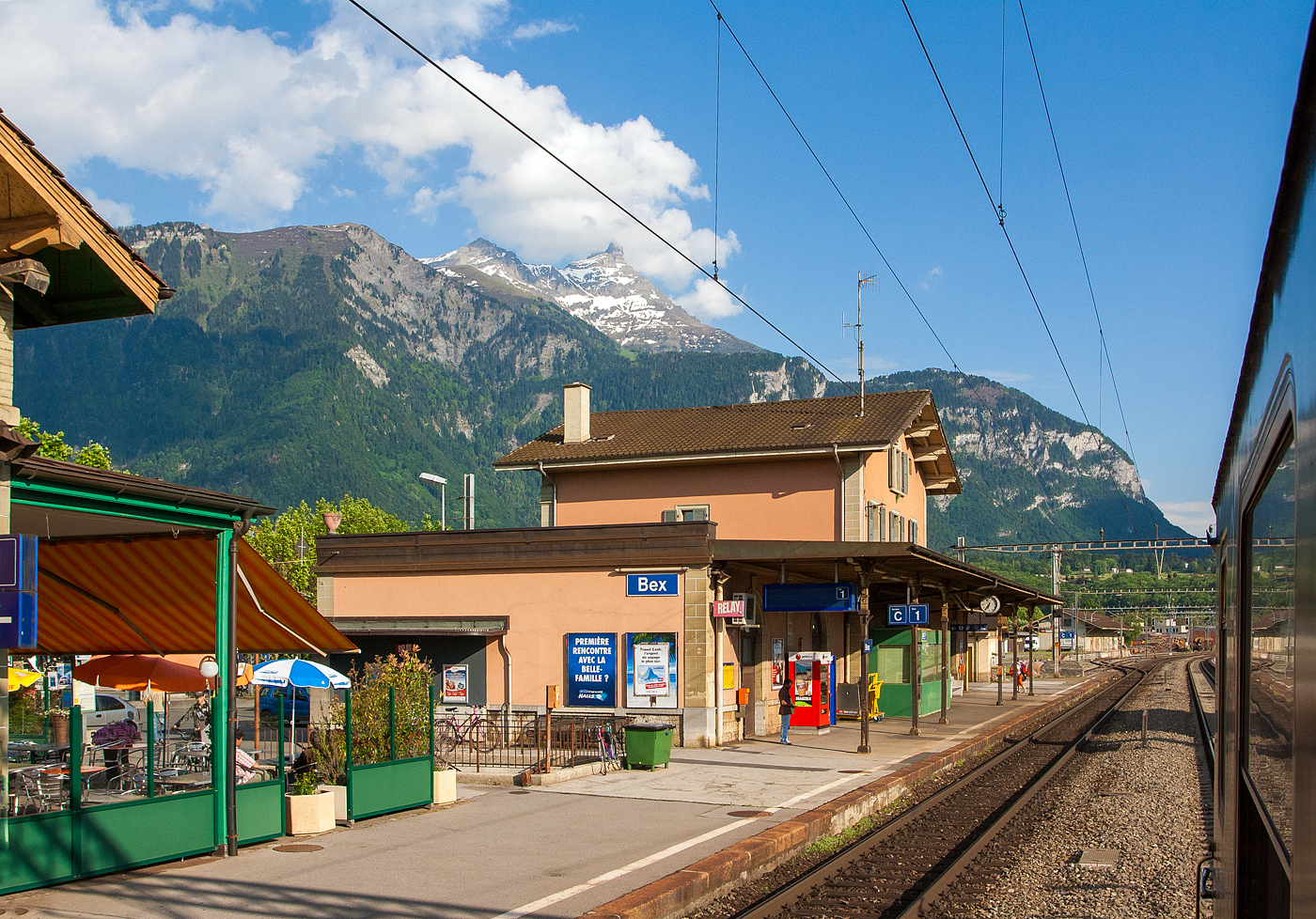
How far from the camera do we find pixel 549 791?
16156 mm

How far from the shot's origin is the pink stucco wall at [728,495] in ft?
105

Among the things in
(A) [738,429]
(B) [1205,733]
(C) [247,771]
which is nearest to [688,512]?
(A) [738,429]

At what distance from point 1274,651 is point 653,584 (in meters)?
20.5

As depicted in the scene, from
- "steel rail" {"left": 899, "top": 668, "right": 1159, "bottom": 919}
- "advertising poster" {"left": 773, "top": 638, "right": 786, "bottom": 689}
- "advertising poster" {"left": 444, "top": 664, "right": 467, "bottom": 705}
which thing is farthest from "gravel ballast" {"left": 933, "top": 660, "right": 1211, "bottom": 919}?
"advertising poster" {"left": 444, "top": 664, "right": 467, "bottom": 705}

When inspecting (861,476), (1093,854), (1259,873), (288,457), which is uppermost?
(288,457)

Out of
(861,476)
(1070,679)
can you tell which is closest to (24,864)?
(861,476)

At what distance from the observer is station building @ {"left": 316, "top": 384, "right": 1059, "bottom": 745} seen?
74.4ft

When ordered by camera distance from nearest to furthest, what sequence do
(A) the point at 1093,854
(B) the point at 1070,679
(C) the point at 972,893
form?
(C) the point at 972,893 → (A) the point at 1093,854 → (B) the point at 1070,679

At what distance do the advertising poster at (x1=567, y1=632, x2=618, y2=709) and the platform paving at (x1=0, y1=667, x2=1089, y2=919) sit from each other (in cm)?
490

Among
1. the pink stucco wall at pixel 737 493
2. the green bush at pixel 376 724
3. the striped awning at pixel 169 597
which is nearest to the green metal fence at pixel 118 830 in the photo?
the green bush at pixel 376 724

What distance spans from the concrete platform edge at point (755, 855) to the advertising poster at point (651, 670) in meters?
5.29

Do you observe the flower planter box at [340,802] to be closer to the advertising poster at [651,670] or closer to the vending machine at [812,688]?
the advertising poster at [651,670]

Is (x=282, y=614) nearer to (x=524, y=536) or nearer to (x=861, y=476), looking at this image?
(x=524, y=536)

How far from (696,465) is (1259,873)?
30402mm
